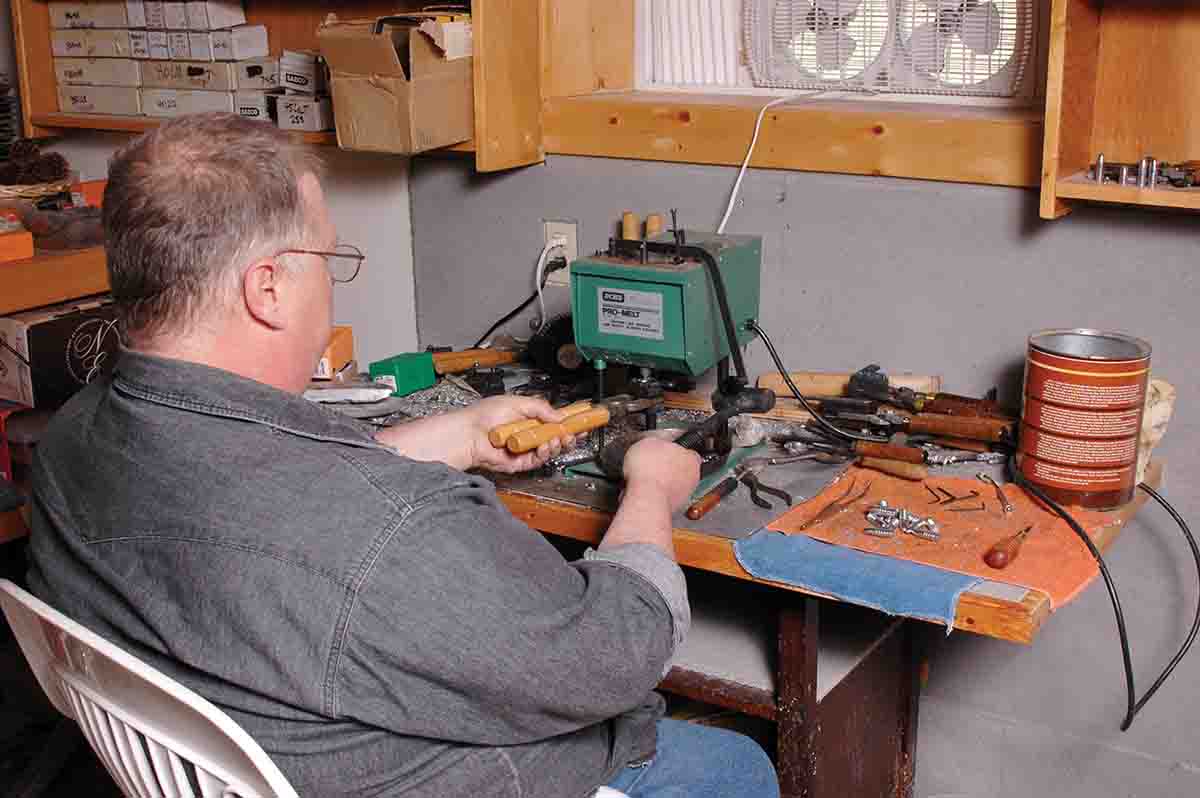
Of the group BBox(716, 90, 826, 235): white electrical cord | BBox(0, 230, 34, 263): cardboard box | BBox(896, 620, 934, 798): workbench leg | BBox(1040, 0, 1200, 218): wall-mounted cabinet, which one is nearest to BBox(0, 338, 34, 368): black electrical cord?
BBox(0, 230, 34, 263): cardboard box

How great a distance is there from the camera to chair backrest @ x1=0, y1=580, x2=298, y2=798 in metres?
1.04

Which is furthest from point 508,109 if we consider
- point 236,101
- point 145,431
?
point 145,431

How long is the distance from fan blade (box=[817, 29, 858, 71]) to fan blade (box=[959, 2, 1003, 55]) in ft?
0.67

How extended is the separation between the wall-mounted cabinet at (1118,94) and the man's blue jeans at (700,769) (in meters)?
0.89

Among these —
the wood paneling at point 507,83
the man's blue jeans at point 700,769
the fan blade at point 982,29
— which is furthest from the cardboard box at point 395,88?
the man's blue jeans at point 700,769

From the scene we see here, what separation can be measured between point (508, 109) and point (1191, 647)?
1.50 meters

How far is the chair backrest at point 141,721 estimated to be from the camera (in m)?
1.04

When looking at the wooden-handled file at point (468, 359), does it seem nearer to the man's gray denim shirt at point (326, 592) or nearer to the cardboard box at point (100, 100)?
the cardboard box at point (100, 100)

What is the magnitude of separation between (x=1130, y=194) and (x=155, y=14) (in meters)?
1.95

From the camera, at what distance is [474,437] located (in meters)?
1.78

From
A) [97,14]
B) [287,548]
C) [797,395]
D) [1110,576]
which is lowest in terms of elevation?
[1110,576]

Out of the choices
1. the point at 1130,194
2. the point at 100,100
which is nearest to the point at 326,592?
the point at 1130,194

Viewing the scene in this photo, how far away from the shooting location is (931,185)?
2.06 meters

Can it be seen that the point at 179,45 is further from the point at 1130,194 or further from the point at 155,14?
the point at 1130,194
